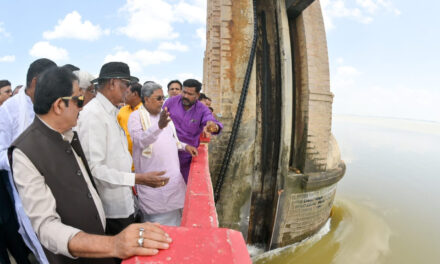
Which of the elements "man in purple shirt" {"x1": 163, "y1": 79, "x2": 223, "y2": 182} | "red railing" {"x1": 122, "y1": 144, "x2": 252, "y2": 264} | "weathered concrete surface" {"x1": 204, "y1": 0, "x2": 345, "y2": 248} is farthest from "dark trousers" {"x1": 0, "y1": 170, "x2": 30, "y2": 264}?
"weathered concrete surface" {"x1": 204, "y1": 0, "x2": 345, "y2": 248}

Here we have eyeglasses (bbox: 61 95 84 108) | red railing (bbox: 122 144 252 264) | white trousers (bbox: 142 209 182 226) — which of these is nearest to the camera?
red railing (bbox: 122 144 252 264)

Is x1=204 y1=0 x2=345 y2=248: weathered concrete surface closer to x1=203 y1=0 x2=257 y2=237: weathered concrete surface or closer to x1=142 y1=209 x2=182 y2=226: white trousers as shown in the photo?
x1=203 y1=0 x2=257 y2=237: weathered concrete surface

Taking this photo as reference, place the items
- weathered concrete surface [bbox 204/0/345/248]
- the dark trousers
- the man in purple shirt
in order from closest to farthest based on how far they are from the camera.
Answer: the dark trousers → the man in purple shirt → weathered concrete surface [bbox 204/0/345/248]

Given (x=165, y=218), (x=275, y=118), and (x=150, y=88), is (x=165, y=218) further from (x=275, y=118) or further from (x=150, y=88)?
(x=275, y=118)

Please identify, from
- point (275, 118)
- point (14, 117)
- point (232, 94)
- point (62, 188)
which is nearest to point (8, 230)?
point (14, 117)

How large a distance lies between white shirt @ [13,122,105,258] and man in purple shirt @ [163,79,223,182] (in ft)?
7.05

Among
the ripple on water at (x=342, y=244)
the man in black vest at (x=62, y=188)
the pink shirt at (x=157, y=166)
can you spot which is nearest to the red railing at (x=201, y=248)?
the man in black vest at (x=62, y=188)

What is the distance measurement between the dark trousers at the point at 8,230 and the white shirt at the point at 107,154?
66 centimetres

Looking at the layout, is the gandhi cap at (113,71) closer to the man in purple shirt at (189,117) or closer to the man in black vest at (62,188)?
the man in black vest at (62,188)

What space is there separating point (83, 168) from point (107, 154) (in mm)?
343

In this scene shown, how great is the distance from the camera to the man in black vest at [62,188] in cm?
88

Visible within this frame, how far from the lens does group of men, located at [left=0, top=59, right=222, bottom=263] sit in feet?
3.07

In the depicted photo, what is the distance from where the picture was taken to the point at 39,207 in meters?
0.96

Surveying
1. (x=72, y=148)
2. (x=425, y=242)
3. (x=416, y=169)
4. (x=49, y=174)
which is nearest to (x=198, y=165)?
(x=72, y=148)
